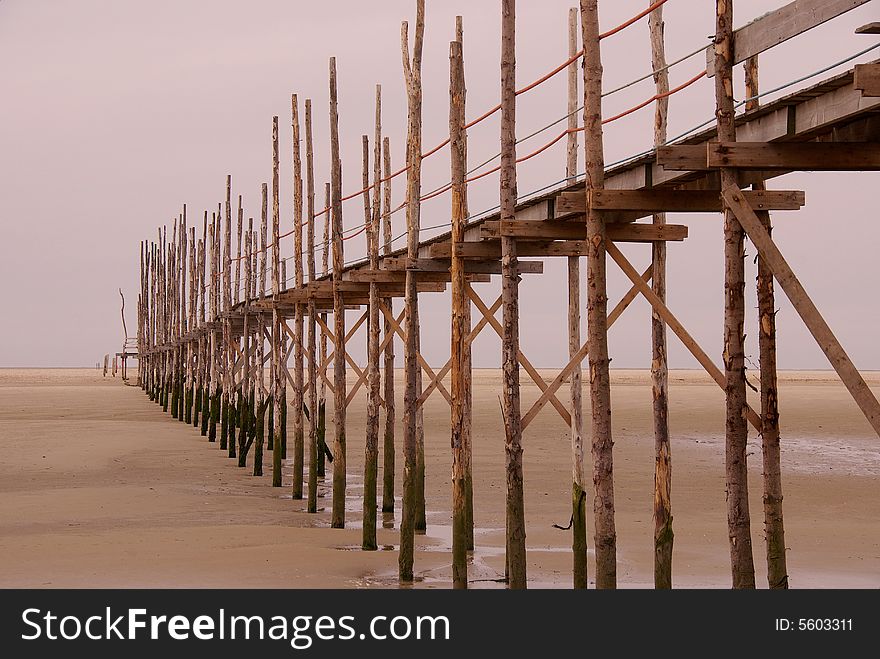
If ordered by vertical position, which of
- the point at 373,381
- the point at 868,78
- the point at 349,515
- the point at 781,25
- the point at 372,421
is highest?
the point at 781,25

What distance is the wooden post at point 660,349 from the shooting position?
9.72 m

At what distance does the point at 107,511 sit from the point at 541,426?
698 inches

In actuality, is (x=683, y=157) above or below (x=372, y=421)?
above

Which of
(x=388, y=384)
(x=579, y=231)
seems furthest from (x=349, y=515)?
(x=579, y=231)

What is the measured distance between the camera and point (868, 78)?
20.8ft

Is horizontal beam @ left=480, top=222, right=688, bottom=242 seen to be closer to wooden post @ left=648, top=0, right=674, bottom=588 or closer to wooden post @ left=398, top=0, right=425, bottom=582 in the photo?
wooden post @ left=648, top=0, right=674, bottom=588

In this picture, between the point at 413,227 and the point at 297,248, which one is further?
the point at 297,248

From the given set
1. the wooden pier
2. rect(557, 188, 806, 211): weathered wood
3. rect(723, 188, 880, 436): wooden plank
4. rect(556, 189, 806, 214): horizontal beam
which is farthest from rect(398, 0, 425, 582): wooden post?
rect(723, 188, 880, 436): wooden plank

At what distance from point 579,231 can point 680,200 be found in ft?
5.25

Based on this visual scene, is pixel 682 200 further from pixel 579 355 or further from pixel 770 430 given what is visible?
pixel 579 355

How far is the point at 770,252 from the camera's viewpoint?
7.77 m

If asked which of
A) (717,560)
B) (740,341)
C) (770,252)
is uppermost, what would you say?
(770,252)

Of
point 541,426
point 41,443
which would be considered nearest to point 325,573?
point 41,443
